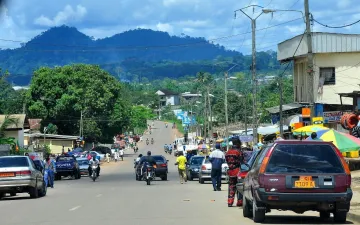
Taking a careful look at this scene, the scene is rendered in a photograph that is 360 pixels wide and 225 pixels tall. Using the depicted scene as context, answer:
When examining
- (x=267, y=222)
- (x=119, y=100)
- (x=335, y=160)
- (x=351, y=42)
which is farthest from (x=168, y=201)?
(x=119, y=100)

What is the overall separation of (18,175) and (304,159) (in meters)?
13.9

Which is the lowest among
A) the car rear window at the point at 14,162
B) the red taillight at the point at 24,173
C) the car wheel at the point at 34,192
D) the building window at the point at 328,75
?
the car wheel at the point at 34,192

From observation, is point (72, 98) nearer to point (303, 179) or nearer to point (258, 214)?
point (258, 214)

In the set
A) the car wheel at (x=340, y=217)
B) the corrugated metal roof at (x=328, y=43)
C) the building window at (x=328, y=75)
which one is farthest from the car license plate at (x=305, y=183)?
the building window at (x=328, y=75)

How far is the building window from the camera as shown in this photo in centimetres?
5284

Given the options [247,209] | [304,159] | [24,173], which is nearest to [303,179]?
[304,159]

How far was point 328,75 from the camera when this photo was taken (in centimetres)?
5316

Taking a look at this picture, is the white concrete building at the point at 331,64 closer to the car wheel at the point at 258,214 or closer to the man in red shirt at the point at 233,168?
the man in red shirt at the point at 233,168

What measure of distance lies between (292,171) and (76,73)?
8247cm

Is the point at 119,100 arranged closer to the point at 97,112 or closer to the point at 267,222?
the point at 97,112

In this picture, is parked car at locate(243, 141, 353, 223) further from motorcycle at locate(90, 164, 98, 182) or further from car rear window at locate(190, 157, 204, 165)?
motorcycle at locate(90, 164, 98, 182)

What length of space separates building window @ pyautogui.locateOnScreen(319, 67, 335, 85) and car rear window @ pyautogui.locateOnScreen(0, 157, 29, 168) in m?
30.1

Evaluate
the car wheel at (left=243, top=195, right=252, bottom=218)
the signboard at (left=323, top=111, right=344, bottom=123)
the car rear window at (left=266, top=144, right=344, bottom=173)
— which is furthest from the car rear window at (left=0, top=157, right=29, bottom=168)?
the signboard at (left=323, top=111, right=344, bottom=123)

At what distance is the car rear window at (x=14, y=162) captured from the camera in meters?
26.9
